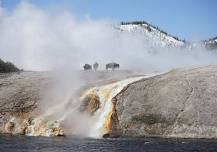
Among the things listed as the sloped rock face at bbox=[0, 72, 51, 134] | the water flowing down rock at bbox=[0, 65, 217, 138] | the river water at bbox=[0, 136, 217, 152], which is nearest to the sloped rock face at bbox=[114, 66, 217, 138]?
the water flowing down rock at bbox=[0, 65, 217, 138]

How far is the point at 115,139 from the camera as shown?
60.7m

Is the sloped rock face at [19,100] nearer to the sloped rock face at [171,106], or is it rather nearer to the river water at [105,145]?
the river water at [105,145]

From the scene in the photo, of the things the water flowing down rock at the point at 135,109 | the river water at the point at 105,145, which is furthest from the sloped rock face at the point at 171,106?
the river water at the point at 105,145

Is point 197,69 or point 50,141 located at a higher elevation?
point 197,69

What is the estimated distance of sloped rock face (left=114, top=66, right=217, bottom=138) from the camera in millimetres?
60906

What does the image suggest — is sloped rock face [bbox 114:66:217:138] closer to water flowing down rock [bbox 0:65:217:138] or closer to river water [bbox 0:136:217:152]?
water flowing down rock [bbox 0:65:217:138]

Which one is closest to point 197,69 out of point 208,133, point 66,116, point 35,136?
point 208,133

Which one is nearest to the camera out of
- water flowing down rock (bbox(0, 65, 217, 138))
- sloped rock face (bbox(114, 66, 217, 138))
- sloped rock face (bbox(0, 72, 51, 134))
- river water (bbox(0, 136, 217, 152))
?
river water (bbox(0, 136, 217, 152))

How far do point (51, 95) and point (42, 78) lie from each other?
7.35 metres

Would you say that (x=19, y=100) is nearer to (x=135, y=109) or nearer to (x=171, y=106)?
(x=135, y=109)

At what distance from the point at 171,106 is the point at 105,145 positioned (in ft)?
37.9

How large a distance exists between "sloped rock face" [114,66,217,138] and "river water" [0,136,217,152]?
3008 mm

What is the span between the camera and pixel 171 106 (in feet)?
207

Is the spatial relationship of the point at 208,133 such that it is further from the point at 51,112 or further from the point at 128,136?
the point at 51,112
